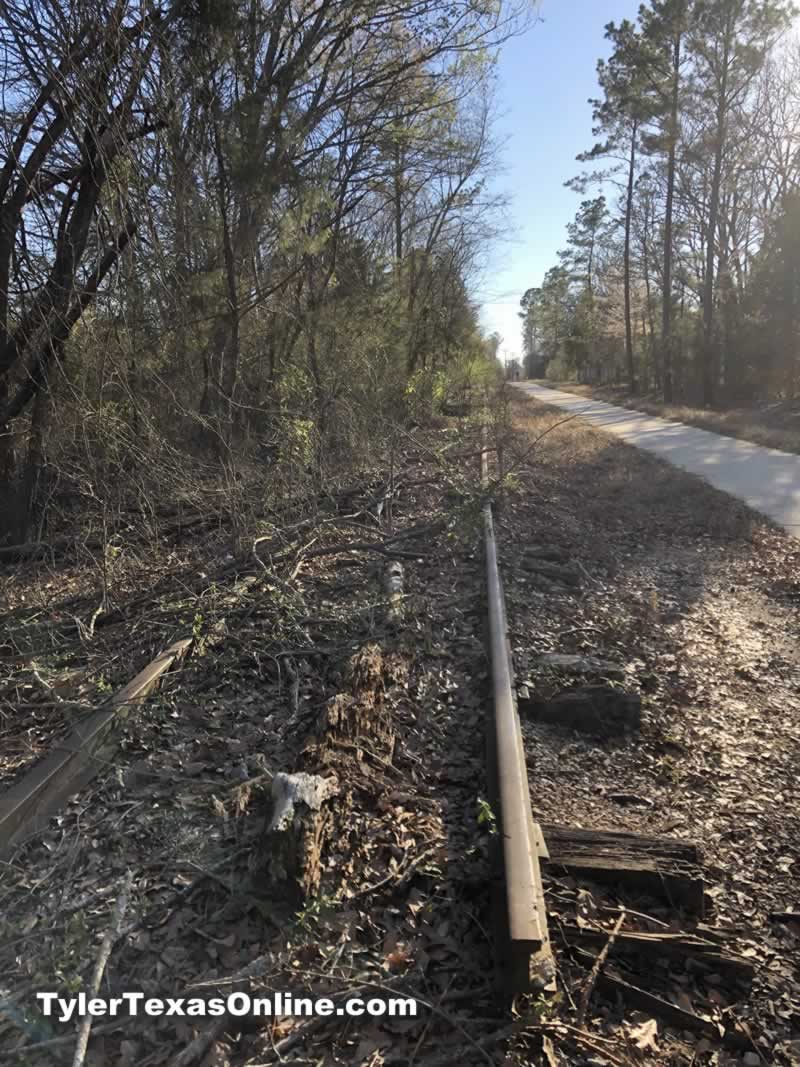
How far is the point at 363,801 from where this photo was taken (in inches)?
125

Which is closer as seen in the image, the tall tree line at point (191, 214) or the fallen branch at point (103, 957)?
the fallen branch at point (103, 957)

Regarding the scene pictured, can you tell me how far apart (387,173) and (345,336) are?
10.6ft

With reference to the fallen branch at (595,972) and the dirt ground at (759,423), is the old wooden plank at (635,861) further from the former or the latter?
the dirt ground at (759,423)

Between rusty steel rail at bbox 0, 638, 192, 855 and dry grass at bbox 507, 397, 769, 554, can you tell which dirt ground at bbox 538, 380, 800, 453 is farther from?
rusty steel rail at bbox 0, 638, 192, 855

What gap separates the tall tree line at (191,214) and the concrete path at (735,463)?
19.2 feet

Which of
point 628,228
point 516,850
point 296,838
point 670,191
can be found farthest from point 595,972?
point 628,228

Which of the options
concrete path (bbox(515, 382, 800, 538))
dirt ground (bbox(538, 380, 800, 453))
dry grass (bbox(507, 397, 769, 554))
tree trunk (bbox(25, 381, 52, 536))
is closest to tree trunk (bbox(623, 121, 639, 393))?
dirt ground (bbox(538, 380, 800, 453))

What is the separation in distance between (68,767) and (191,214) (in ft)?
22.6

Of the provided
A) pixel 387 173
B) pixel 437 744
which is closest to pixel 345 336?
pixel 387 173

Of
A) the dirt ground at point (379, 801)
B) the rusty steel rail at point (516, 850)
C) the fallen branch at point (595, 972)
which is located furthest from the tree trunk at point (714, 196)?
the fallen branch at point (595, 972)

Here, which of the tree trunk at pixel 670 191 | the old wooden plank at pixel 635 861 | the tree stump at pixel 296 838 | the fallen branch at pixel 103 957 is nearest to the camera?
the fallen branch at pixel 103 957

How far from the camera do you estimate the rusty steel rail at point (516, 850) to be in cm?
217

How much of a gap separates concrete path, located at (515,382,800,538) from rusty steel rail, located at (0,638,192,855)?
741 centimetres

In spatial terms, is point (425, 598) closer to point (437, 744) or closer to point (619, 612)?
point (619, 612)
